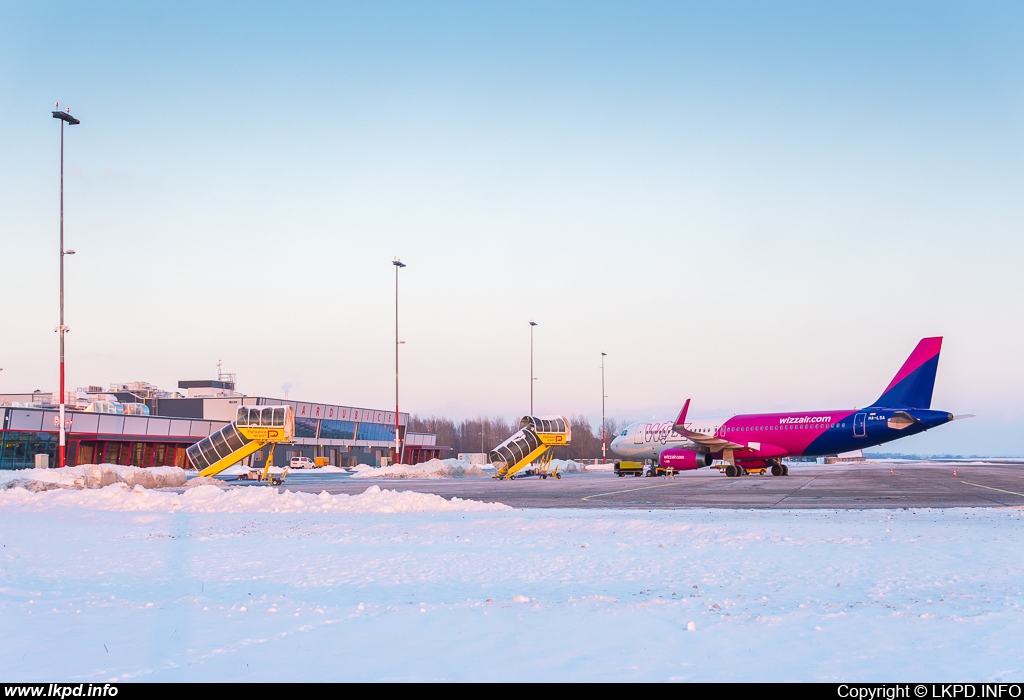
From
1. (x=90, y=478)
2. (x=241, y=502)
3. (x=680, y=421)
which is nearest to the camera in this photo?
(x=241, y=502)

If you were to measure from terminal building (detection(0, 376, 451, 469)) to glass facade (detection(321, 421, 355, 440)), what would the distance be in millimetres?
109

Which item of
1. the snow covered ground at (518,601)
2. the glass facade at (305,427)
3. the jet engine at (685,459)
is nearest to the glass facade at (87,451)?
the glass facade at (305,427)

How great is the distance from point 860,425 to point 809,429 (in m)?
2.84

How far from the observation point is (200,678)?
5.61m

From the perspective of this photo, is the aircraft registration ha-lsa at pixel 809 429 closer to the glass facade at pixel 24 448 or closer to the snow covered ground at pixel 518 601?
the snow covered ground at pixel 518 601

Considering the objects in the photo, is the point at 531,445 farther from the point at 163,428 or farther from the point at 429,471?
the point at 163,428

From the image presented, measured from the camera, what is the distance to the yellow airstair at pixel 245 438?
39.2 meters

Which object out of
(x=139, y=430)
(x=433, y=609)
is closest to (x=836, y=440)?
(x=433, y=609)

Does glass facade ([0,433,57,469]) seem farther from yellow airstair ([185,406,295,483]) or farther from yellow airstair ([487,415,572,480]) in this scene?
yellow airstair ([487,415,572,480])

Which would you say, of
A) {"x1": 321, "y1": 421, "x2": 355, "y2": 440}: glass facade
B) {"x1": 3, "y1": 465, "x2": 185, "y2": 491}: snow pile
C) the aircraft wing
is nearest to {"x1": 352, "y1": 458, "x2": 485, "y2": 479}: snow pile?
the aircraft wing

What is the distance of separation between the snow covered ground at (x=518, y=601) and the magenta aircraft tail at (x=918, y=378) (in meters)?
30.8

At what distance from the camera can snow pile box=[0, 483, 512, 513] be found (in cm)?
2212

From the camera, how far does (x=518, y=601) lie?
8523 millimetres

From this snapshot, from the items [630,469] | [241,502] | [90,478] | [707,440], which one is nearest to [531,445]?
[630,469]
